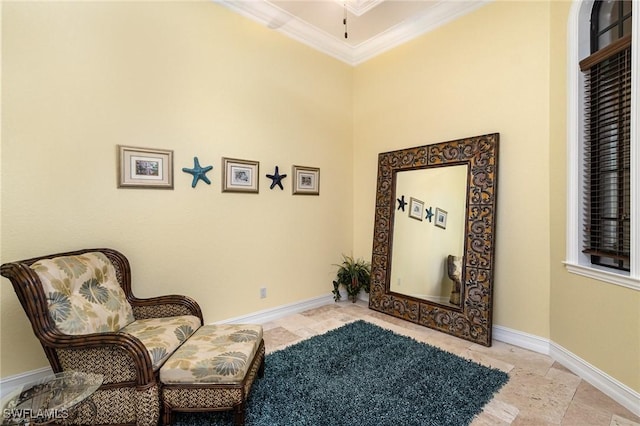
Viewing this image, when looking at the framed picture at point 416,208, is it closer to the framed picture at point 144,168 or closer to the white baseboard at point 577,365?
the white baseboard at point 577,365

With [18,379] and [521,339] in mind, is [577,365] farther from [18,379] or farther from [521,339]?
[18,379]

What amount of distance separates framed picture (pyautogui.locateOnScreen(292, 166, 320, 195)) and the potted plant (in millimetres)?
1108

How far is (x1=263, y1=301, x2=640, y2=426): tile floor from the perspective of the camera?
186cm

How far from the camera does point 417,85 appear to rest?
11.9 feet

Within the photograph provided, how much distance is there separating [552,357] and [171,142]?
384 cm

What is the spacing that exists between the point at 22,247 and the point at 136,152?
3.43 ft

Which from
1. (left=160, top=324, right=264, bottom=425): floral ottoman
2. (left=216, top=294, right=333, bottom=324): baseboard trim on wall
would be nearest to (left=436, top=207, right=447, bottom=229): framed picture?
(left=216, top=294, right=333, bottom=324): baseboard trim on wall

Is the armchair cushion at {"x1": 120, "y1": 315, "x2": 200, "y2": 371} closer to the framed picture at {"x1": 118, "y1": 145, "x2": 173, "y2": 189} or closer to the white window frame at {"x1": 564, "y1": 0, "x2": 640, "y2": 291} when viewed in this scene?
the framed picture at {"x1": 118, "y1": 145, "x2": 173, "y2": 189}

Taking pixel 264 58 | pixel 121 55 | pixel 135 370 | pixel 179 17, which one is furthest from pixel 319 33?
pixel 135 370

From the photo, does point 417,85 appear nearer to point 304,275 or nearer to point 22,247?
point 304,275

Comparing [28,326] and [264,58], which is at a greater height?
[264,58]

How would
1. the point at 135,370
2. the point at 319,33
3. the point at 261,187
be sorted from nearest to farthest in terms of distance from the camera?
the point at 135,370 → the point at 261,187 → the point at 319,33

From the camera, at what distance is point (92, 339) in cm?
171

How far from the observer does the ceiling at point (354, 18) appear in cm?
325
